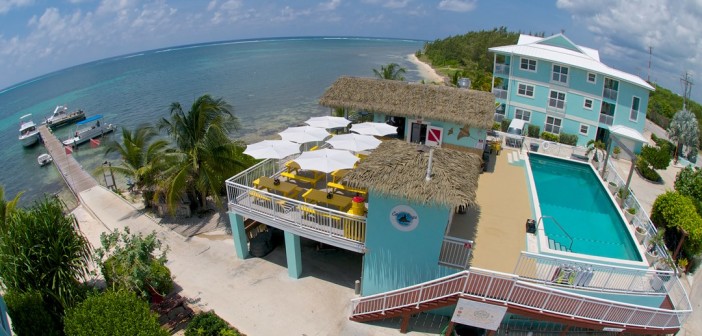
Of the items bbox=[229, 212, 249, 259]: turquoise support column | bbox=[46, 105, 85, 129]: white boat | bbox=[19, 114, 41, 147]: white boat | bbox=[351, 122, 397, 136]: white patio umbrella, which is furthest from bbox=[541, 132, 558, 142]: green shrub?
bbox=[46, 105, 85, 129]: white boat

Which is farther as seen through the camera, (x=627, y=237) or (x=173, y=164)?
(x=173, y=164)

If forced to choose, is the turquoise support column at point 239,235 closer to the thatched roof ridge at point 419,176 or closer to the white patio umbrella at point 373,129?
the thatched roof ridge at point 419,176

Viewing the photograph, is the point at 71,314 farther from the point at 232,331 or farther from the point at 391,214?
the point at 391,214

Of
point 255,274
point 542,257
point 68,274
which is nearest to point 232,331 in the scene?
point 255,274

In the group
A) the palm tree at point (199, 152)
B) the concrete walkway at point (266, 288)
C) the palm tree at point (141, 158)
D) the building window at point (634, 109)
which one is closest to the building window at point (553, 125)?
the building window at point (634, 109)

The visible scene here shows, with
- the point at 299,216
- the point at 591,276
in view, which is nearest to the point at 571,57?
the point at 591,276

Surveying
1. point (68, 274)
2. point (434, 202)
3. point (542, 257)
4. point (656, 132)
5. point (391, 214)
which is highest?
point (434, 202)
